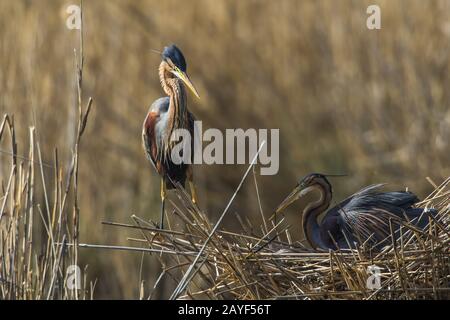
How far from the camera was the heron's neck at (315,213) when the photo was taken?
4.75 m

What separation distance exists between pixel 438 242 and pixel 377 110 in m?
6.35

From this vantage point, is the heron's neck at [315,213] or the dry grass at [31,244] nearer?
the dry grass at [31,244]

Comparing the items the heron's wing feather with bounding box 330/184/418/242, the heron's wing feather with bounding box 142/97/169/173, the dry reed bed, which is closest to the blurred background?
the heron's wing feather with bounding box 330/184/418/242

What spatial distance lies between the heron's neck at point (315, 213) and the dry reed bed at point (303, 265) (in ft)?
0.93

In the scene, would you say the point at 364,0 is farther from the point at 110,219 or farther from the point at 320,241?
the point at 320,241

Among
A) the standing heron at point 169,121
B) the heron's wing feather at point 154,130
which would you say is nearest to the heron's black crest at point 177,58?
the standing heron at point 169,121

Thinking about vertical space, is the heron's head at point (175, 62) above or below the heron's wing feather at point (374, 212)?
above

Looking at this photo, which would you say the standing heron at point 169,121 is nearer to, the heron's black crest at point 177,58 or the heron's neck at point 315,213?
the heron's black crest at point 177,58

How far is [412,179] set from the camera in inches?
404

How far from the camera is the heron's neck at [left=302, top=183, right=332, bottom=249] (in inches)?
187

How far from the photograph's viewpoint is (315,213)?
190 inches

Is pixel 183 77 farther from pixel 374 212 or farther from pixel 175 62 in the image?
pixel 374 212

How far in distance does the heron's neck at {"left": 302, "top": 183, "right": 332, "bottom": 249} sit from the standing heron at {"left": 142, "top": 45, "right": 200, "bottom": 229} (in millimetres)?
892
